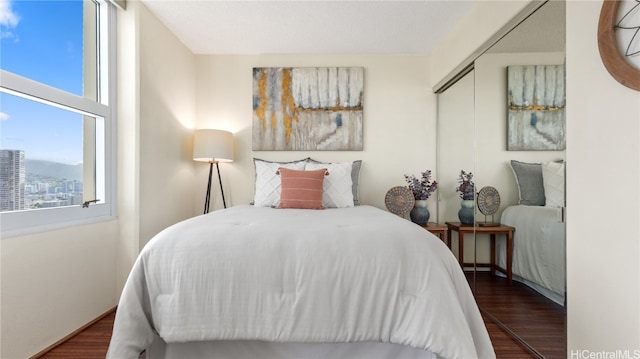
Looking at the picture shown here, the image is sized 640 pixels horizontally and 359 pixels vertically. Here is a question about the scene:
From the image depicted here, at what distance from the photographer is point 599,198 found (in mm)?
1265

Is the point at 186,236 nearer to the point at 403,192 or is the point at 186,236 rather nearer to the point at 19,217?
the point at 19,217

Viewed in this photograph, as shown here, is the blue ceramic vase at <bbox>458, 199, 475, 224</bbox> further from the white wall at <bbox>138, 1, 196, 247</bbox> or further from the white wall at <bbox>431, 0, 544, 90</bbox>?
the white wall at <bbox>138, 1, 196, 247</bbox>

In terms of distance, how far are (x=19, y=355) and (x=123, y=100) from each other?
5.63ft

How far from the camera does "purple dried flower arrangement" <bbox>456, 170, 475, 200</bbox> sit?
100 inches

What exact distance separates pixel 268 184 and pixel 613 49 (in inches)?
93.8

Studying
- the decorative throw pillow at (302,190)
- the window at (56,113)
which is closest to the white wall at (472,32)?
the decorative throw pillow at (302,190)

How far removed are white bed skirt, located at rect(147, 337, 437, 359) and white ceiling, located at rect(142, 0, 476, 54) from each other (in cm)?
240

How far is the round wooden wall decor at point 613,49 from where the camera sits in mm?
1122

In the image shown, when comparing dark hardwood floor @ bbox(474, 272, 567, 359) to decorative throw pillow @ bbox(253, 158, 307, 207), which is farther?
decorative throw pillow @ bbox(253, 158, 307, 207)

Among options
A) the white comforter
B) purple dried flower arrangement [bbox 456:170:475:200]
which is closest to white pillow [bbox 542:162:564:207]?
the white comforter

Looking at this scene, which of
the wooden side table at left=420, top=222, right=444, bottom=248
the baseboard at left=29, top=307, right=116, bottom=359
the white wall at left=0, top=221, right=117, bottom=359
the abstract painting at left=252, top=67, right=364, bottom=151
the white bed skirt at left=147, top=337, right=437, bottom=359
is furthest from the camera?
the abstract painting at left=252, top=67, right=364, bottom=151

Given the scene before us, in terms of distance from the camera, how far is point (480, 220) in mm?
2326

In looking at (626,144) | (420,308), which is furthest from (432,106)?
(420,308)

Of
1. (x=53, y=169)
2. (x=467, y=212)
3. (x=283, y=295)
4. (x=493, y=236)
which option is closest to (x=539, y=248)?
(x=493, y=236)
